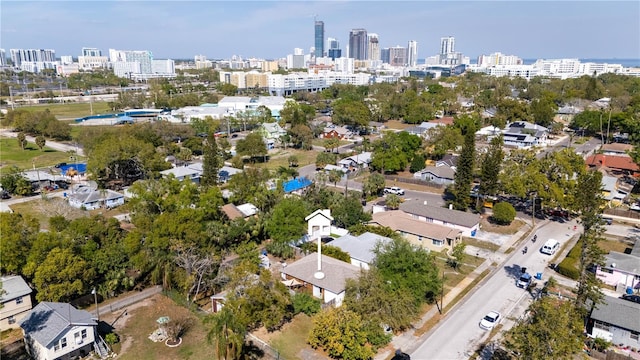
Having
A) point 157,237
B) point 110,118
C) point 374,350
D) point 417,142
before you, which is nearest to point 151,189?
point 157,237

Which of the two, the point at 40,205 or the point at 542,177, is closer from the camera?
the point at 542,177

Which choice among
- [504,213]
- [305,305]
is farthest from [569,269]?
[305,305]

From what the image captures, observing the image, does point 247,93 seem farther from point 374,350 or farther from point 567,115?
point 374,350

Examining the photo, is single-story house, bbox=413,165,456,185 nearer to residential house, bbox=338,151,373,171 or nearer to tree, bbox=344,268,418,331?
residential house, bbox=338,151,373,171

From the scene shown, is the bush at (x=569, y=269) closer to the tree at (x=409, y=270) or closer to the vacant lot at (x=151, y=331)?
the tree at (x=409, y=270)

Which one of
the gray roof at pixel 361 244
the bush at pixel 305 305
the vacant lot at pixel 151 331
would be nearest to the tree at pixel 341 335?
the bush at pixel 305 305

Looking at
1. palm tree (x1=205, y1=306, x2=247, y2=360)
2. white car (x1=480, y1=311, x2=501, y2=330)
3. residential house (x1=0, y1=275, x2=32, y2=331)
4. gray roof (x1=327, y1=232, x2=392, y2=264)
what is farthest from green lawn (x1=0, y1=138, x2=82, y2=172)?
white car (x1=480, y1=311, x2=501, y2=330)
